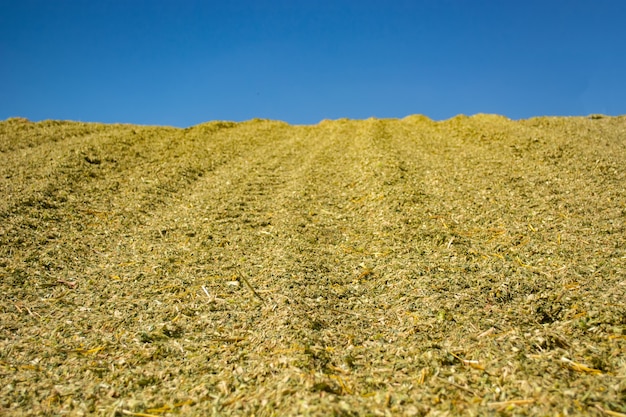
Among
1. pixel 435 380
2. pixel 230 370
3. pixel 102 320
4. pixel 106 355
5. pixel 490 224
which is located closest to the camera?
pixel 435 380

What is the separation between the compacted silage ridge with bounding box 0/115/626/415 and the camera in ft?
7.74

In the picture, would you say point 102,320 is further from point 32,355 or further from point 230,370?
point 230,370

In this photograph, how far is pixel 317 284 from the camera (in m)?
3.64

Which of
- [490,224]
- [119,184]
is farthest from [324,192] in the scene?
[119,184]

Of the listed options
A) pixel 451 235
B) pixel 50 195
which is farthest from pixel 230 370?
pixel 50 195

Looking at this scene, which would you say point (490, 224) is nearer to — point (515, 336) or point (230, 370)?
point (515, 336)

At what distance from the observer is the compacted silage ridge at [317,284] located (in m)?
2.36

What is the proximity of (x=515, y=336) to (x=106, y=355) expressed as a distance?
2.74 meters

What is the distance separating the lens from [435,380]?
2.36 meters

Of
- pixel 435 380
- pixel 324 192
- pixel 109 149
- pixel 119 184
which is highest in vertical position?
pixel 109 149

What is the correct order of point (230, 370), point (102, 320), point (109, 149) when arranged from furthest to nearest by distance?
point (109, 149) < point (102, 320) < point (230, 370)

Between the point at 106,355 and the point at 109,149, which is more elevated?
the point at 109,149

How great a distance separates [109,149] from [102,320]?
5681 millimetres

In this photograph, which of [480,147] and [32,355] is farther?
[480,147]
